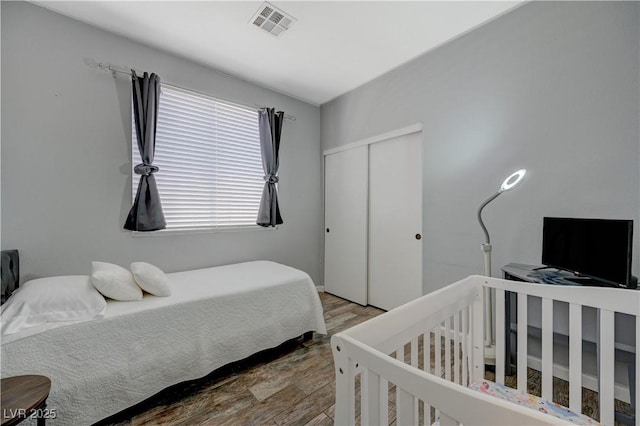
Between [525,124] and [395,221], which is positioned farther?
[395,221]

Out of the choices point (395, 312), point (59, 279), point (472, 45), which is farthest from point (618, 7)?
point (59, 279)

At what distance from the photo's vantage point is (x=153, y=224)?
7.50ft

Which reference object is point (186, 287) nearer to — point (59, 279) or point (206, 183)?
point (59, 279)

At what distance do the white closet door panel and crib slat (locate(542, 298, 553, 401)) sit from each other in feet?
6.87

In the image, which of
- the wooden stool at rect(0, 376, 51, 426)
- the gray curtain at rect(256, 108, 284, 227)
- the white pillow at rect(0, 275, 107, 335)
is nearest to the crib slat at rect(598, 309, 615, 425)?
the wooden stool at rect(0, 376, 51, 426)

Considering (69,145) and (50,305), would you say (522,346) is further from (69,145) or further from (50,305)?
A: (69,145)

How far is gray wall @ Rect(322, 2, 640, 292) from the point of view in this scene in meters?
1.58

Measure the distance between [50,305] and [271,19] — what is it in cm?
235

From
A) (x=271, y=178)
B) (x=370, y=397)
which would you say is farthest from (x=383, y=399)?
(x=271, y=178)

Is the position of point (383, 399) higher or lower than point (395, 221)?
lower

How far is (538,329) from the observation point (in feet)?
6.08

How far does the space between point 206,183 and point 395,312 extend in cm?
245

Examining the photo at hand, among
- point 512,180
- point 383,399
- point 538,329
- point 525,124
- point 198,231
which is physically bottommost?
point 538,329

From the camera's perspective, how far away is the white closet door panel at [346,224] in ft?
10.5
